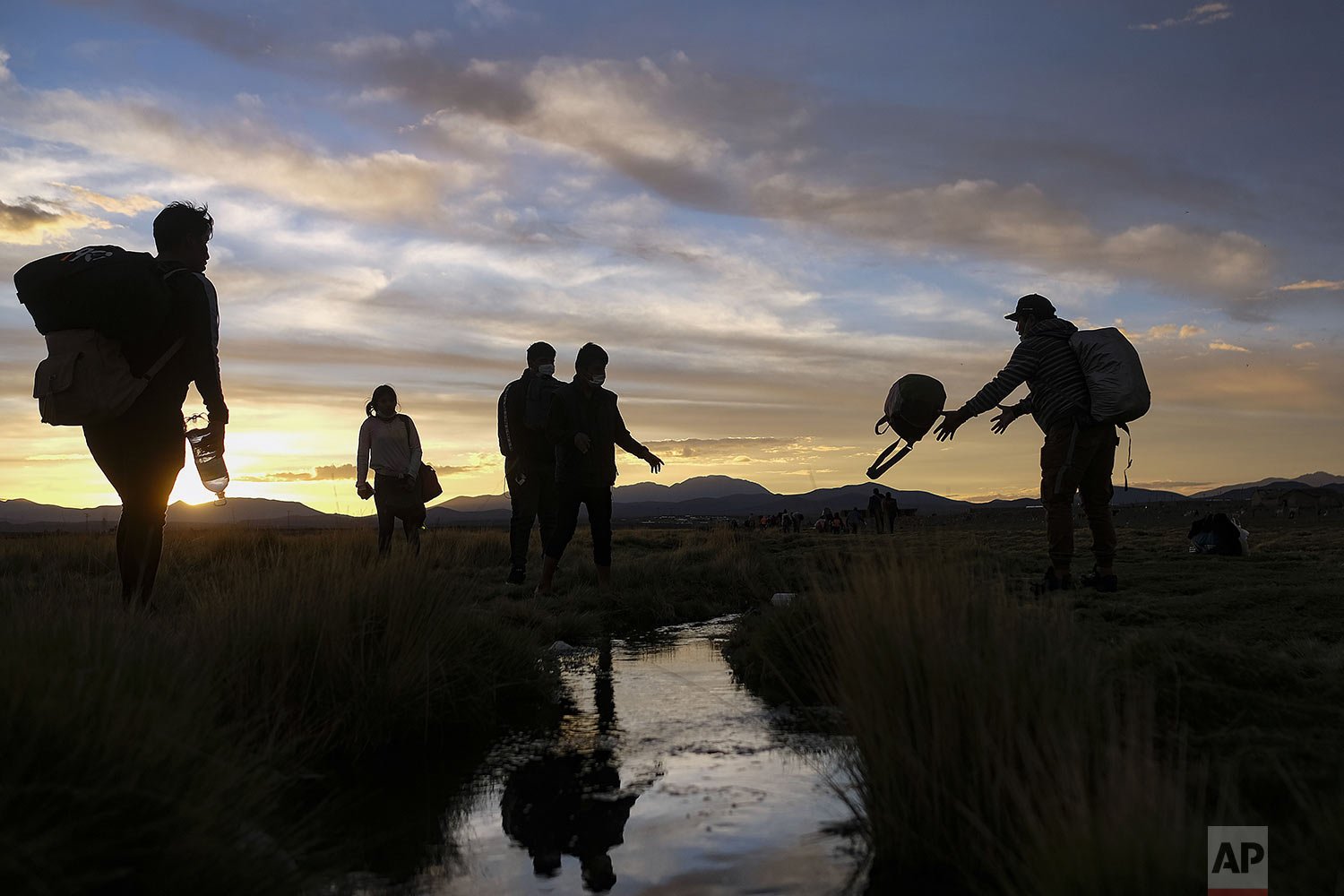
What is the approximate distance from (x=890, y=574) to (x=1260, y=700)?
1437mm

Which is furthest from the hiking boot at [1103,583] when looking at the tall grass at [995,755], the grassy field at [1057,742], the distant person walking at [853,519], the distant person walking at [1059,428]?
the distant person walking at [853,519]

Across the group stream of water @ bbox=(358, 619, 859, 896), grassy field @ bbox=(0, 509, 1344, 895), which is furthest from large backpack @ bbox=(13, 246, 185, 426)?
stream of water @ bbox=(358, 619, 859, 896)

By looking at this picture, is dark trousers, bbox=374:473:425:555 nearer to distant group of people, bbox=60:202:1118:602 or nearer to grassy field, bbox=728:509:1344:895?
distant group of people, bbox=60:202:1118:602

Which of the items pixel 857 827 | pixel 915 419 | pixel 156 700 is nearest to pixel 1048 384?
pixel 915 419

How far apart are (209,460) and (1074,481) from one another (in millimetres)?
6066

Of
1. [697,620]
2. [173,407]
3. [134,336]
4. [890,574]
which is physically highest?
[134,336]

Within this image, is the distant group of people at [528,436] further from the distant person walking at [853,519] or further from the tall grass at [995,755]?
the distant person walking at [853,519]

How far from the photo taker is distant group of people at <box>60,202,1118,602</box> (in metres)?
4.73

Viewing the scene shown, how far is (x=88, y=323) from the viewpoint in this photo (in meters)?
4.35

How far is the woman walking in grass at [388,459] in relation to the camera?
971 cm

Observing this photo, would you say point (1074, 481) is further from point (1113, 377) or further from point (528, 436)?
point (528, 436)

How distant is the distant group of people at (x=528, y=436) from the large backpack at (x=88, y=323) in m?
0.10

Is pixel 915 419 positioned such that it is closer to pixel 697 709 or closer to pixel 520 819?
pixel 697 709

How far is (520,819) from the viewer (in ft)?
10.2
